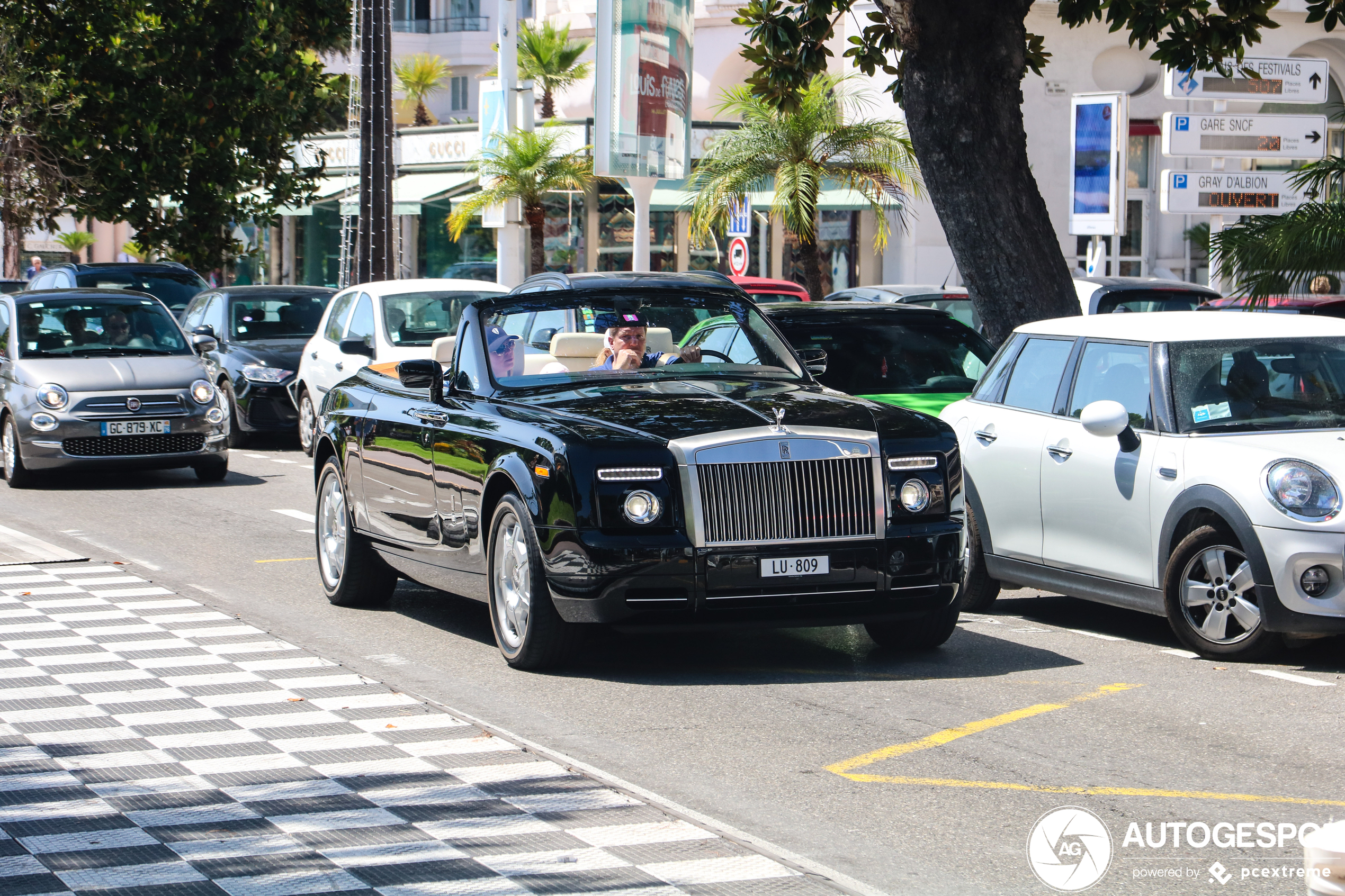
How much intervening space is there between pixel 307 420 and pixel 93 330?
303 centimetres

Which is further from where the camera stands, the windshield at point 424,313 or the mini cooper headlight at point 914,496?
the windshield at point 424,313

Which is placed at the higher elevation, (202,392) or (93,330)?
(93,330)

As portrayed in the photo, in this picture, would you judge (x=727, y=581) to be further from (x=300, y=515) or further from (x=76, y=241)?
(x=76, y=241)

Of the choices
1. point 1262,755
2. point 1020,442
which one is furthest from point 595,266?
point 1262,755

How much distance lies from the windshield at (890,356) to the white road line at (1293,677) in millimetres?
4608

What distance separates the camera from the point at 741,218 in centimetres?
3003

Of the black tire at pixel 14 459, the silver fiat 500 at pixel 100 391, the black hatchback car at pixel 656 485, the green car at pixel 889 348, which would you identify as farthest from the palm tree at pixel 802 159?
the black hatchback car at pixel 656 485

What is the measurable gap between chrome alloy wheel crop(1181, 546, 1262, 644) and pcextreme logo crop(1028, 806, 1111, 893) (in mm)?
2839

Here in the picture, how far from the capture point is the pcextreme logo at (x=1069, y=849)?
16.8ft

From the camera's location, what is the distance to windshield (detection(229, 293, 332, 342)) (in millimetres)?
21562

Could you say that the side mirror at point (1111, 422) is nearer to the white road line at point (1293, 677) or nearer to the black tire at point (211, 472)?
the white road line at point (1293, 677)

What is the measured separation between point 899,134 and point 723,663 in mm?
25650

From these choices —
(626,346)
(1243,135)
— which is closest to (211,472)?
(626,346)

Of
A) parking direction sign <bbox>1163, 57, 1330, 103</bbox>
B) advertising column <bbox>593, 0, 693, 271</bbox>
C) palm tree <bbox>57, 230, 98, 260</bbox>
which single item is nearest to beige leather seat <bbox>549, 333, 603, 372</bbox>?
parking direction sign <bbox>1163, 57, 1330, 103</bbox>
